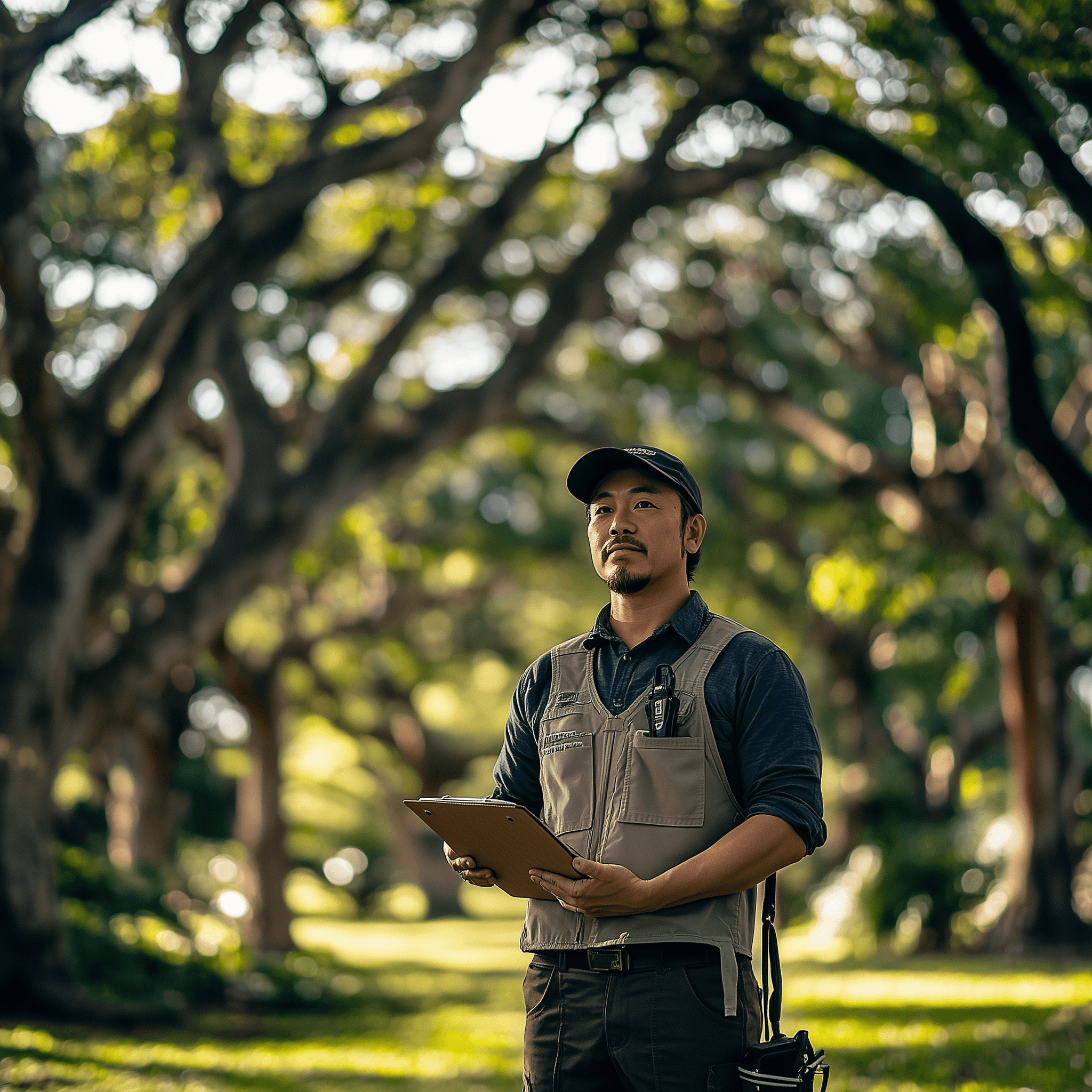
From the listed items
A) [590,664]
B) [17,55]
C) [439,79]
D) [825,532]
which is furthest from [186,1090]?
[825,532]

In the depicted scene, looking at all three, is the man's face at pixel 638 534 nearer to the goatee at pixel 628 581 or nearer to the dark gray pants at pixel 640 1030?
the goatee at pixel 628 581

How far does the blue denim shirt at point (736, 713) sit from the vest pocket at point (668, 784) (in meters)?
0.08

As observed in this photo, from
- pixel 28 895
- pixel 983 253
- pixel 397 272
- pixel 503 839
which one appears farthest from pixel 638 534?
pixel 397 272

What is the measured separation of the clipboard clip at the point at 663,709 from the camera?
2846 mm

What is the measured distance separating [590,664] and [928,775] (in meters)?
20.0

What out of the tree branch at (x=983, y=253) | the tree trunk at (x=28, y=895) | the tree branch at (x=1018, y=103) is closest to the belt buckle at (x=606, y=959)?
the tree branch at (x=1018, y=103)

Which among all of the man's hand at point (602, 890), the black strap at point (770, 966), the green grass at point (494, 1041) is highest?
the man's hand at point (602, 890)

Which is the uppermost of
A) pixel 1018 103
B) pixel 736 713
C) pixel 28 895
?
pixel 1018 103

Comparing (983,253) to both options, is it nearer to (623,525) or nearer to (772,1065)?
(623,525)

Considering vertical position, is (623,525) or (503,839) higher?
(623,525)

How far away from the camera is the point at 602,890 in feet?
8.81

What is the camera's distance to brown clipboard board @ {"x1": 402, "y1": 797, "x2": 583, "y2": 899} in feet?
8.59

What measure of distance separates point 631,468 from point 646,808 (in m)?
0.84

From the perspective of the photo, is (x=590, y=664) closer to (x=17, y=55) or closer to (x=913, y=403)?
(x=17, y=55)
